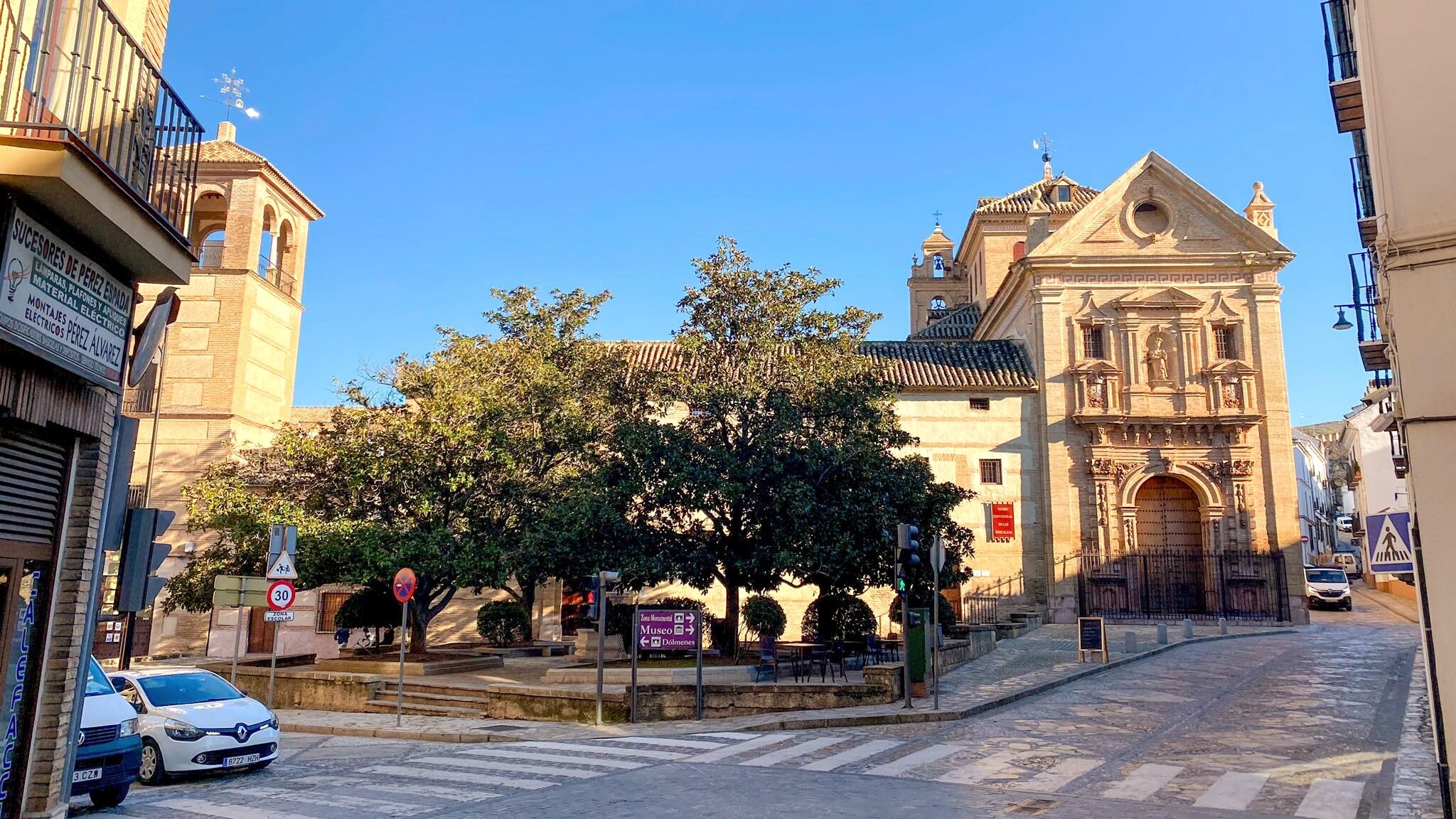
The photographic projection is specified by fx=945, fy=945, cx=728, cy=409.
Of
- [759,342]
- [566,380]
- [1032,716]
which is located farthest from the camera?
[566,380]

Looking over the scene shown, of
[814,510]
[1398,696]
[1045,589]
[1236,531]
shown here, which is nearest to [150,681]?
[814,510]

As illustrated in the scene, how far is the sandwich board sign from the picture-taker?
10.1m

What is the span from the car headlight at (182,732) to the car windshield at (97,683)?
4.03 feet

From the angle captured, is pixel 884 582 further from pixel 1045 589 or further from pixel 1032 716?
pixel 1045 589

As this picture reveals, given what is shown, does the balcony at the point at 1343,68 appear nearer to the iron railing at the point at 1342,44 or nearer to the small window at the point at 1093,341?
the iron railing at the point at 1342,44

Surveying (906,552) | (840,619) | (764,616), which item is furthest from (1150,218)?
(906,552)

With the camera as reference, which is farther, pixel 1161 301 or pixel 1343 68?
pixel 1161 301

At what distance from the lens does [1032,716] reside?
15102mm

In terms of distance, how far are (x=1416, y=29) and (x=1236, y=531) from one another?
27.0 meters

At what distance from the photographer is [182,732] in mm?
10930

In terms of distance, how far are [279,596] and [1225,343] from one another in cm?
3133

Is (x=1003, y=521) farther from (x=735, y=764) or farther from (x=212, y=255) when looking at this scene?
(x=212, y=255)

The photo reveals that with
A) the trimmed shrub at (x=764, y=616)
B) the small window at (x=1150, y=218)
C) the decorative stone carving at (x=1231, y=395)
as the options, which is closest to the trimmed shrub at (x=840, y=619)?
the trimmed shrub at (x=764, y=616)

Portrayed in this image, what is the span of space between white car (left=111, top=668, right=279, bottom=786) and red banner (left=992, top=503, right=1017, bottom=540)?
24742mm
